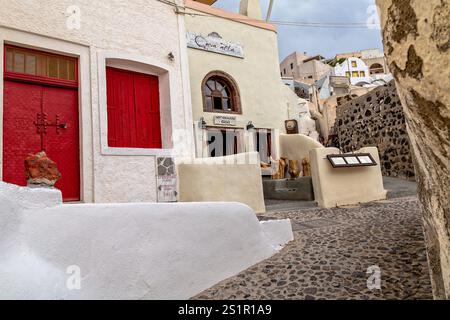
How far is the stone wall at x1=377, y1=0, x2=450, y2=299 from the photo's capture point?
1070 mm

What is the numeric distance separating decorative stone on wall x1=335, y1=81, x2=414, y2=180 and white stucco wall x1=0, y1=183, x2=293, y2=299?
914 cm

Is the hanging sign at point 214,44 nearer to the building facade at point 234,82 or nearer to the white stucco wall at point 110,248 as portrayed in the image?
the building facade at point 234,82

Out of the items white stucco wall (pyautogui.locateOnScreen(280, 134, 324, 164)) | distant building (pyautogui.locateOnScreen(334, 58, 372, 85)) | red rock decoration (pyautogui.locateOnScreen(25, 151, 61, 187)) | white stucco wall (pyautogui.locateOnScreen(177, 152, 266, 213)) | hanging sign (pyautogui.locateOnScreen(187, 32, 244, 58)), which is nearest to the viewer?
red rock decoration (pyautogui.locateOnScreen(25, 151, 61, 187))

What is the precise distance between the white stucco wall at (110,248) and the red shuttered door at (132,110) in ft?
11.2

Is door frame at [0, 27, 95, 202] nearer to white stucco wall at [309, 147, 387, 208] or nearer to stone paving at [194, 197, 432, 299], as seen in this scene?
stone paving at [194, 197, 432, 299]

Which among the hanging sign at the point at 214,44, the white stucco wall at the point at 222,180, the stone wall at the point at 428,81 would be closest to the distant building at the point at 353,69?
the hanging sign at the point at 214,44

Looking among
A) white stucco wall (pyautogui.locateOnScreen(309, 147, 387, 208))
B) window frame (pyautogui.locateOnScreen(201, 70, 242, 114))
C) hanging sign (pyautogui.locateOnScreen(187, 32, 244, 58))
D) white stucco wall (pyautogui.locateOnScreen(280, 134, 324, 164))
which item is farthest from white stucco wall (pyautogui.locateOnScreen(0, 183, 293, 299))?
white stucco wall (pyautogui.locateOnScreen(280, 134, 324, 164))

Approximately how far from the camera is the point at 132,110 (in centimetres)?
604

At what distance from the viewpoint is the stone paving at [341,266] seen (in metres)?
2.60

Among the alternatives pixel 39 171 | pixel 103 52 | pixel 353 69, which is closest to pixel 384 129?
pixel 103 52

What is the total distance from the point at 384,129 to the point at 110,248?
11.3 meters
